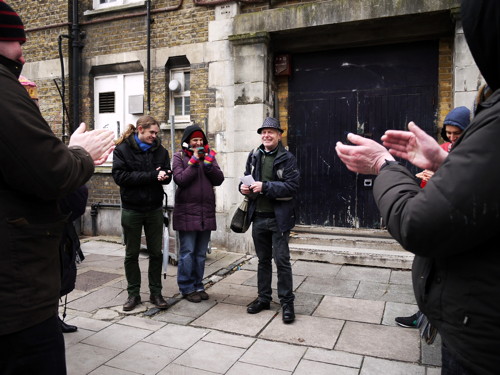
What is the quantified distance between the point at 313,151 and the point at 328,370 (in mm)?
4718

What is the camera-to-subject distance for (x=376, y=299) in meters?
5.25

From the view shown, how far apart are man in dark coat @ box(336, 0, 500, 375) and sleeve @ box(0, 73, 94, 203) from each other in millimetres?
1234

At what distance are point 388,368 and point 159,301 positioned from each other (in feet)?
8.58

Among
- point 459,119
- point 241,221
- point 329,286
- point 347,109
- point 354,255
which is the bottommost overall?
point 329,286

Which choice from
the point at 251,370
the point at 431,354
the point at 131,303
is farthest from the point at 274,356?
the point at 131,303

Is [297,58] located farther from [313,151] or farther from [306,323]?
[306,323]

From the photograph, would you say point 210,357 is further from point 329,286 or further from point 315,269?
point 315,269

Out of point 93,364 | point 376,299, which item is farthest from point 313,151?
point 93,364

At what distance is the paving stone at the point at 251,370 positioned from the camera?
3.45 meters

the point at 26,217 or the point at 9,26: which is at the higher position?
the point at 9,26

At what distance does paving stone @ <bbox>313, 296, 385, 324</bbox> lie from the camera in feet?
15.3

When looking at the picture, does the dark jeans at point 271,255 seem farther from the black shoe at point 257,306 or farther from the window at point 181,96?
the window at point 181,96

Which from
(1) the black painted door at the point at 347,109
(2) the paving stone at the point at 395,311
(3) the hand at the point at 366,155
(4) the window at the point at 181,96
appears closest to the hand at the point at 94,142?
(3) the hand at the point at 366,155

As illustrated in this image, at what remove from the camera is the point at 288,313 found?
453cm
